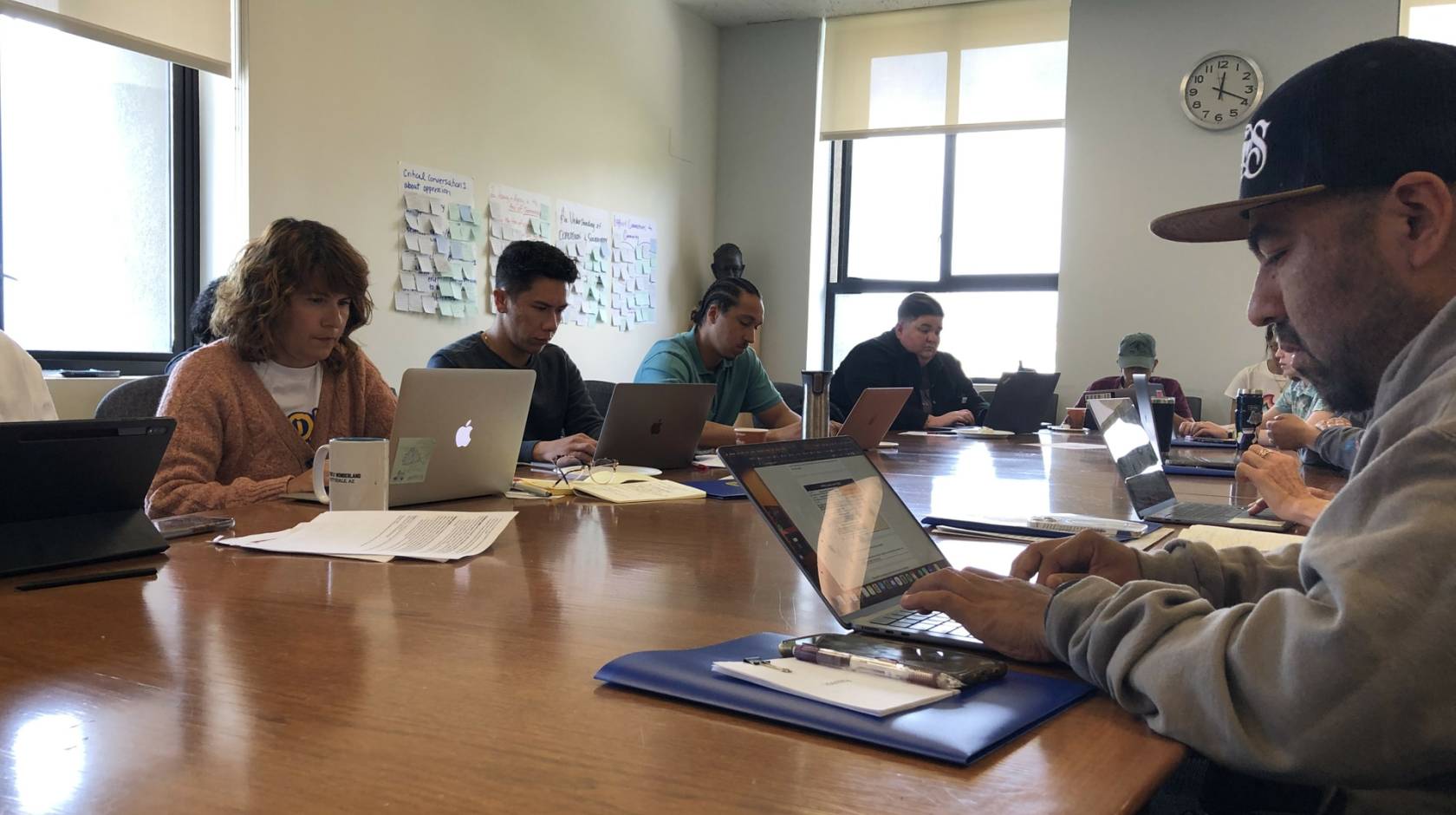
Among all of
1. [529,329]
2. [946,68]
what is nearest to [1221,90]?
[946,68]

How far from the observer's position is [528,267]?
115 inches

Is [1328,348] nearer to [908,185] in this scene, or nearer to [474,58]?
[474,58]

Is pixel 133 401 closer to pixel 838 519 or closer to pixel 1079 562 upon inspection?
pixel 838 519

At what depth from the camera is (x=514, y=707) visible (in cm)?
71

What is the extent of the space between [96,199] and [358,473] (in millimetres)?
2303

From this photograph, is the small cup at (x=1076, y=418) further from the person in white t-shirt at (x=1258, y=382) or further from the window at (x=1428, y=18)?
the window at (x=1428, y=18)

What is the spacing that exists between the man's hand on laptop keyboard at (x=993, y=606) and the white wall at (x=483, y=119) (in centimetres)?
314

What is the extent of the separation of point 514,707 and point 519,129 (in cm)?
427

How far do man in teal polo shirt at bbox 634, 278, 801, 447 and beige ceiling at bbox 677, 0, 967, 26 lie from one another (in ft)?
9.07

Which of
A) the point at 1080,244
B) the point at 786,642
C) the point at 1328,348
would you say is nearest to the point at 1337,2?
the point at 1080,244

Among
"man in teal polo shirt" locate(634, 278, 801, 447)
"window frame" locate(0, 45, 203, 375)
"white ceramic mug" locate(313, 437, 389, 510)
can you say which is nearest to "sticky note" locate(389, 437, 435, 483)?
"white ceramic mug" locate(313, 437, 389, 510)

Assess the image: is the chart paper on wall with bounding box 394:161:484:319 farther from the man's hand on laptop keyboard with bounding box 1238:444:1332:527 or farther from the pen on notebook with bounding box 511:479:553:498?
the man's hand on laptop keyboard with bounding box 1238:444:1332:527

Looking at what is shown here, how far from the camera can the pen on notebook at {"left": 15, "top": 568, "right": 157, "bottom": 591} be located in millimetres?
1056

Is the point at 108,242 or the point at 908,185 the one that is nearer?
the point at 108,242
